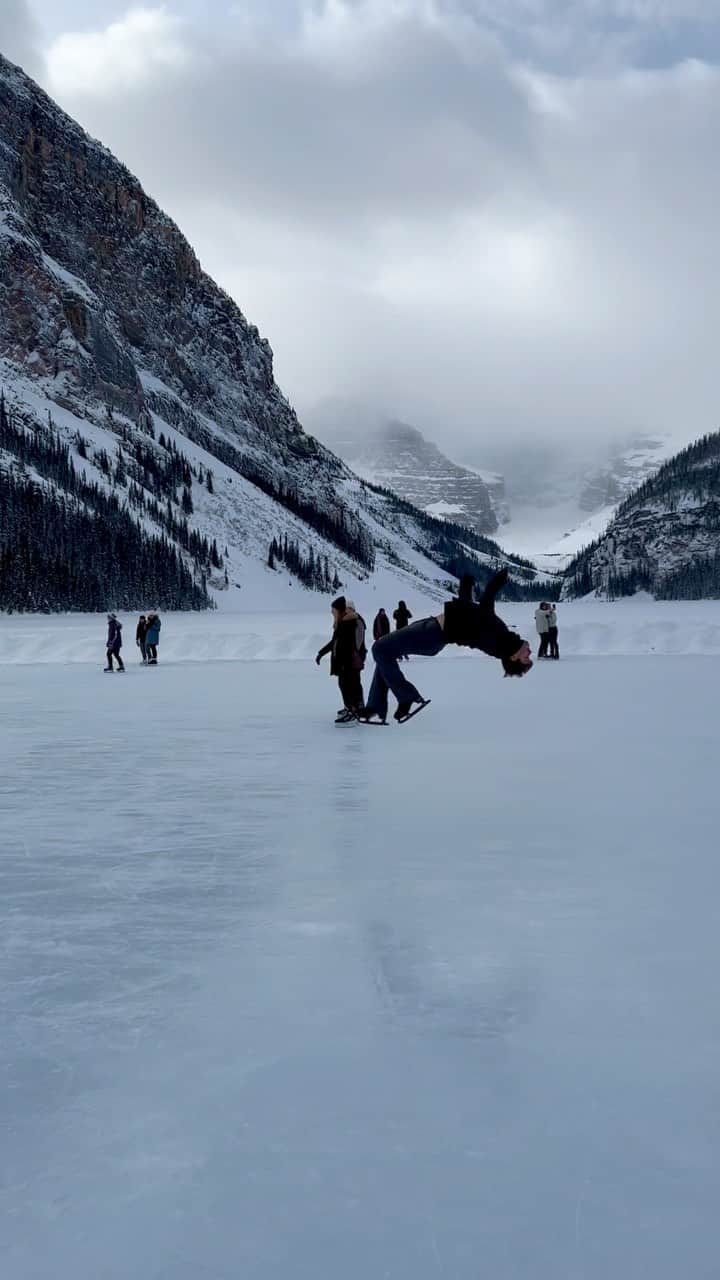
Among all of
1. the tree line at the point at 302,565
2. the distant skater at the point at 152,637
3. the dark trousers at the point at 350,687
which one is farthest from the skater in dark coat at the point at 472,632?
the tree line at the point at 302,565

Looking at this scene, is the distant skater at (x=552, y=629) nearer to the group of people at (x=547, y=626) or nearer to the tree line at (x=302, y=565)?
the group of people at (x=547, y=626)

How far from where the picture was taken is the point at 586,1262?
2.25 meters

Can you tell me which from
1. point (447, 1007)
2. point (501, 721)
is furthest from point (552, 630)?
point (447, 1007)

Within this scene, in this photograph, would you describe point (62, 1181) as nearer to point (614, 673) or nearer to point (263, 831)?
point (263, 831)

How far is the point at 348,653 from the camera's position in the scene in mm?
14453

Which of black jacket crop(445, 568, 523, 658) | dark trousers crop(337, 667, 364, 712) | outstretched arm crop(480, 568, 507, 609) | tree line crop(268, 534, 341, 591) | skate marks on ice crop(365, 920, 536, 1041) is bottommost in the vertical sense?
skate marks on ice crop(365, 920, 536, 1041)

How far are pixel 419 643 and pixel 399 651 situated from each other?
613mm

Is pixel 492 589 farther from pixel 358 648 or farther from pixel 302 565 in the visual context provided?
pixel 302 565

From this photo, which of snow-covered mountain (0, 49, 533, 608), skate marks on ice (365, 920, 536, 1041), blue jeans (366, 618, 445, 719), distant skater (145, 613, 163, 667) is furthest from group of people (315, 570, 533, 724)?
snow-covered mountain (0, 49, 533, 608)

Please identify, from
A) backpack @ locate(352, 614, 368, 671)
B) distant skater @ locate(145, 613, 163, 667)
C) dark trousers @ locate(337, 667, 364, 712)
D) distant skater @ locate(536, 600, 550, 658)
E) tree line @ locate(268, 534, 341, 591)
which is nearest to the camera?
backpack @ locate(352, 614, 368, 671)

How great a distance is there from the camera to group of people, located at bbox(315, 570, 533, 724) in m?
10.2

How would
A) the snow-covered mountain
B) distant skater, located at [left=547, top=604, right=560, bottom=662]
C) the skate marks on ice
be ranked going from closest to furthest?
the skate marks on ice → distant skater, located at [left=547, top=604, right=560, bottom=662] → the snow-covered mountain

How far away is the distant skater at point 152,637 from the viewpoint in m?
30.5

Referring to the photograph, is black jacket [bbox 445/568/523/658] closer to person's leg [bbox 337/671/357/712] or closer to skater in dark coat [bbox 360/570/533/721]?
skater in dark coat [bbox 360/570/533/721]
